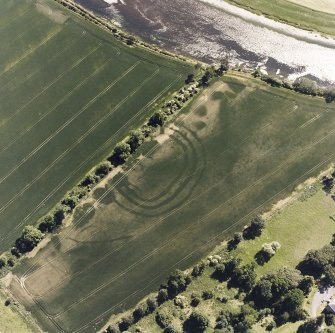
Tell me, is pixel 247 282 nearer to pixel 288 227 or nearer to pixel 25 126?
pixel 288 227

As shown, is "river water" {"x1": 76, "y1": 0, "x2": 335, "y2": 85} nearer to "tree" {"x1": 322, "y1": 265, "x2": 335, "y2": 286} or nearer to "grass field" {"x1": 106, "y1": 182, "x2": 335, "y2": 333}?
"grass field" {"x1": 106, "y1": 182, "x2": 335, "y2": 333}

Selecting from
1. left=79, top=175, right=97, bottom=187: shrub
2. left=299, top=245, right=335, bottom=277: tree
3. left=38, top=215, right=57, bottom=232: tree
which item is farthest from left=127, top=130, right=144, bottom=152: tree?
left=299, top=245, right=335, bottom=277: tree

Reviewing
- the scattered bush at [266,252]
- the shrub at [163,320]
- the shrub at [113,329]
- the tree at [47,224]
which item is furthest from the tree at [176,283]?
the tree at [47,224]

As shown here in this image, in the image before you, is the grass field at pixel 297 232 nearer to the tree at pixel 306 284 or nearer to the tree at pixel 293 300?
the tree at pixel 306 284

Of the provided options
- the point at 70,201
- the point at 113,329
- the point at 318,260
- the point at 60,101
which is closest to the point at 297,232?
the point at 318,260

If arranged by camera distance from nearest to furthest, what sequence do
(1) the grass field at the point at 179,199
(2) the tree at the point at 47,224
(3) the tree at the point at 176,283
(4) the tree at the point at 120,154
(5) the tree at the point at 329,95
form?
(3) the tree at the point at 176,283 → (1) the grass field at the point at 179,199 → (2) the tree at the point at 47,224 → (4) the tree at the point at 120,154 → (5) the tree at the point at 329,95

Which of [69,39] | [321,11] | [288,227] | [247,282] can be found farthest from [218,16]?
[247,282]
